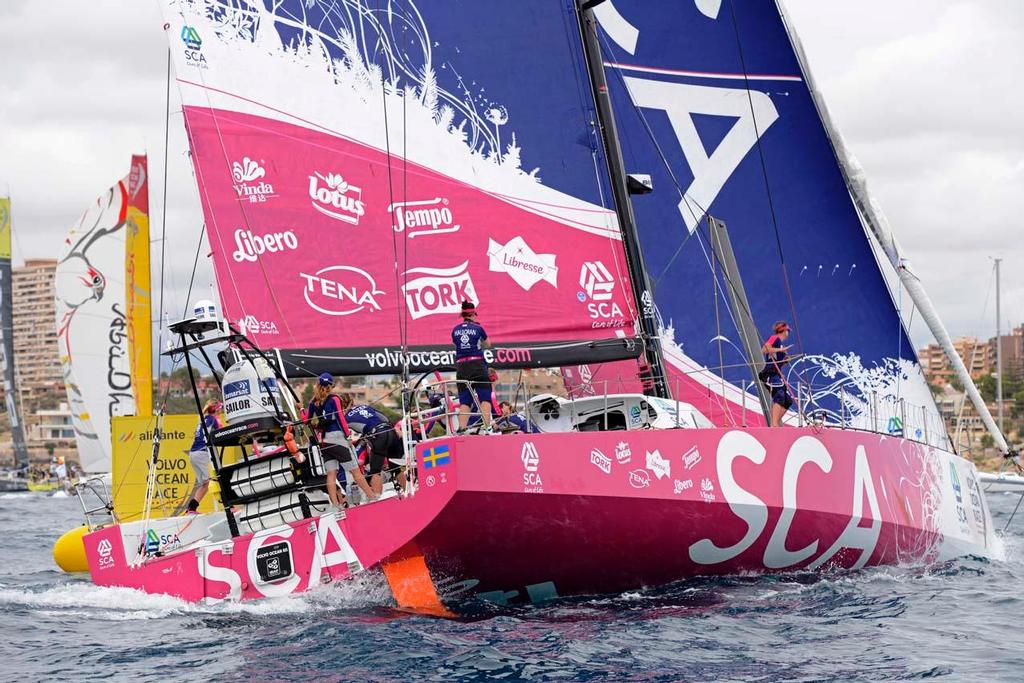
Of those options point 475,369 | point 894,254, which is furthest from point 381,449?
point 894,254

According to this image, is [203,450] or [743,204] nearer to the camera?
[203,450]

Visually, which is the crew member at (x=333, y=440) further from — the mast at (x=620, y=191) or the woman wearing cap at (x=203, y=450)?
the mast at (x=620, y=191)

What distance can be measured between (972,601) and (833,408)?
354 centimetres

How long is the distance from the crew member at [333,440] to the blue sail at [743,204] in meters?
4.57

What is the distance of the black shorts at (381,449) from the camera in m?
9.67

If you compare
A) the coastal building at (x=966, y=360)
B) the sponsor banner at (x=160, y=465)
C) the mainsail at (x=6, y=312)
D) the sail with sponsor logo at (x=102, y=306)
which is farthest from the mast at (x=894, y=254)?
the coastal building at (x=966, y=360)

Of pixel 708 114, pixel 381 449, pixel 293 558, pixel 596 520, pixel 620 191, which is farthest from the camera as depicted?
pixel 708 114

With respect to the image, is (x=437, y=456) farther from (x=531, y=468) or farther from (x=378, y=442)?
(x=378, y=442)

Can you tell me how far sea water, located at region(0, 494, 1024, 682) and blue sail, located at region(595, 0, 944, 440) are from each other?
10.3ft

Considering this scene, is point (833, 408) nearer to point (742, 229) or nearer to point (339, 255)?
point (742, 229)

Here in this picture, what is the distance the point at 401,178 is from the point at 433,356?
1540mm

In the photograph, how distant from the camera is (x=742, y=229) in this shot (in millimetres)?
13680

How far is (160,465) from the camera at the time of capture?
1291cm

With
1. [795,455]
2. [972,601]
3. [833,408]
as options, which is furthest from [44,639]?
[833,408]
